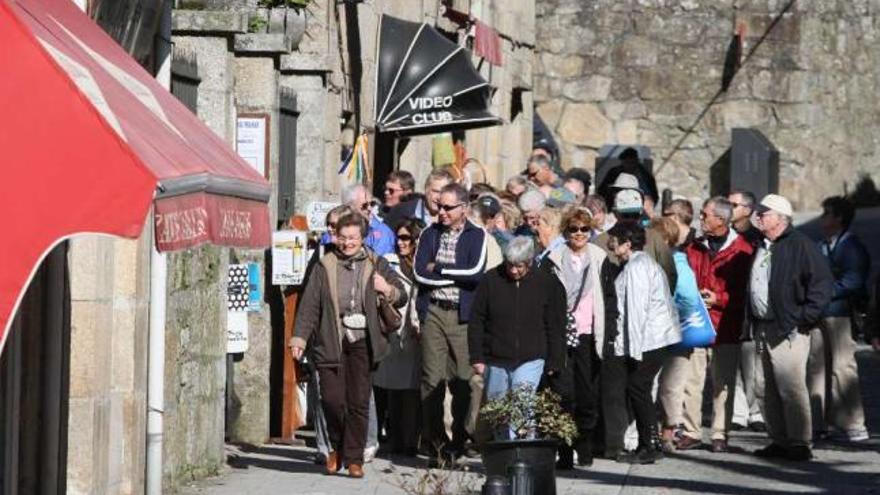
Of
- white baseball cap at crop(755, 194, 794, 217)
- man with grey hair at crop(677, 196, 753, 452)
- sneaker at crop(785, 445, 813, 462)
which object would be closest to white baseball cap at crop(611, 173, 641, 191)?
man with grey hair at crop(677, 196, 753, 452)

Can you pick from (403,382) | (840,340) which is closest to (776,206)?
(840,340)

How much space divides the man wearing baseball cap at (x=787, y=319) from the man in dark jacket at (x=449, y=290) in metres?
2.17

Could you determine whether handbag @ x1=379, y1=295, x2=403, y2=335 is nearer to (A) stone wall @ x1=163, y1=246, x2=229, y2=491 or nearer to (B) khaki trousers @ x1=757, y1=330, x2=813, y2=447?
(A) stone wall @ x1=163, y1=246, x2=229, y2=491

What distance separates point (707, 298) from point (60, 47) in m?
9.90

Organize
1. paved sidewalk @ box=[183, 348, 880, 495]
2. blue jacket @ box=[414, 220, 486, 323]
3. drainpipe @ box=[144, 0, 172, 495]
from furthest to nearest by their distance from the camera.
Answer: blue jacket @ box=[414, 220, 486, 323] → paved sidewalk @ box=[183, 348, 880, 495] → drainpipe @ box=[144, 0, 172, 495]

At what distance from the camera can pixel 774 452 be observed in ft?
54.6

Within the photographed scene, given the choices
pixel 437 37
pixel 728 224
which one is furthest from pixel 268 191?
pixel 437 37

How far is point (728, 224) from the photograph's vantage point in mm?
18125

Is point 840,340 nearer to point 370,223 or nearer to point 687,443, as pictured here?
point 687,443

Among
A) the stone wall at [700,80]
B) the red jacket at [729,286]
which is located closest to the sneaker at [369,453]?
the red jacket at [729,286]

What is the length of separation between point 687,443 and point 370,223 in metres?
2.66

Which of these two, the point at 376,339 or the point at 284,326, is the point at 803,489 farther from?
the point at 284,326

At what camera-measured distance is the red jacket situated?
695 inches

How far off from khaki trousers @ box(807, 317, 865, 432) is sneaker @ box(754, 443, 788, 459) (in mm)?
1215
